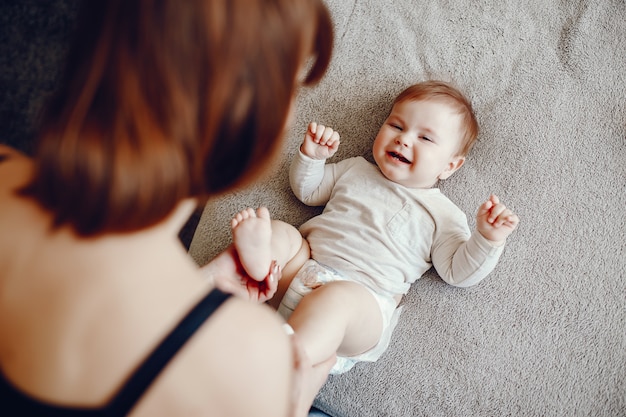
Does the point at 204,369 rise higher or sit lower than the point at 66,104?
lower

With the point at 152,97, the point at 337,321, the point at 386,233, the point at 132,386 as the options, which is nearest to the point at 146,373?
the point at 132,386

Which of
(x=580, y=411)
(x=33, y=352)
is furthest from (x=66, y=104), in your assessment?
(x=580, y=411)

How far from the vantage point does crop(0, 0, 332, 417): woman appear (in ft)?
1.46

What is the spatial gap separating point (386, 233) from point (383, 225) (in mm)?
21

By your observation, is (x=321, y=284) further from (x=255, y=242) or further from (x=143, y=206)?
(x=143, y=206)

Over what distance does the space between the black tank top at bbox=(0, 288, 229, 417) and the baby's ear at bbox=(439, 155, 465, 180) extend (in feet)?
2.75

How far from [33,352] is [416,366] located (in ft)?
2.75

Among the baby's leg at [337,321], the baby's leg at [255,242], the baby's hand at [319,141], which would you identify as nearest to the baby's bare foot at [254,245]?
the baby's leg at [255,242]

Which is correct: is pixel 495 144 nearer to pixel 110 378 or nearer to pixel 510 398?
pixel 510 398

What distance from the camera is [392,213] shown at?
119 cm

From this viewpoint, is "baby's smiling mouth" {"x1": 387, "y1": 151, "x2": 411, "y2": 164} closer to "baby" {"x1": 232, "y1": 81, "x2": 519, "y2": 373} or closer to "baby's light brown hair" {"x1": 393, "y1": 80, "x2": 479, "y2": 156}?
"baby" {"x1": 232, "y1": 81, "x2": 519, "y2": 373}

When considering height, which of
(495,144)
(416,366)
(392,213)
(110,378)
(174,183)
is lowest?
(416,366)

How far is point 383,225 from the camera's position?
1172 millimetres

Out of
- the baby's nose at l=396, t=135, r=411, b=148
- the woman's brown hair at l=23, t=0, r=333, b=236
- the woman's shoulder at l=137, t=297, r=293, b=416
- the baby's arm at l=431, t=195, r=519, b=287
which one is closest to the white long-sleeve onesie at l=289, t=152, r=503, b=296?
the baby's arm at l=431, t=195, r=519, b=287
